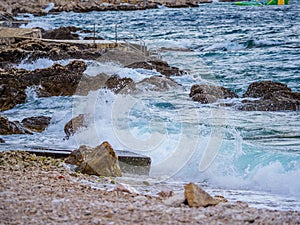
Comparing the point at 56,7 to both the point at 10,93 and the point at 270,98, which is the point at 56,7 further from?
the point at 270,98

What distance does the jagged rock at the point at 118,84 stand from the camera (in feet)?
36.8

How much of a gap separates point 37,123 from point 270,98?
4.74 m

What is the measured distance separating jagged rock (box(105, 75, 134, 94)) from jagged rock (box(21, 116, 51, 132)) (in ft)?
7.44

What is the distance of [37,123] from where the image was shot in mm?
8852

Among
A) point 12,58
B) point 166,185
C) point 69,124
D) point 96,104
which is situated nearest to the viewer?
point 166,185

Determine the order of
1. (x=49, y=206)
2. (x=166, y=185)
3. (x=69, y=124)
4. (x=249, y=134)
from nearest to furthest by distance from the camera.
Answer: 1. (x=49, y=206)
2. (x=166, y=185)
3. (x=69, y=124)
4. (x=249, y=134)

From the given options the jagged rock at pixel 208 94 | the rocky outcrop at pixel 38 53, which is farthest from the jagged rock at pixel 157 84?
the rocky outcrop at pixel 38 53

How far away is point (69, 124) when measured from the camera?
8023mm

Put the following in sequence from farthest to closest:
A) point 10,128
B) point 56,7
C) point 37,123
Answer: point 56,7 → point 37,123 → point 10,128

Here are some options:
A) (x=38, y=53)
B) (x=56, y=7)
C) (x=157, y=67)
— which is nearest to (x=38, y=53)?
(x=38, y=53)

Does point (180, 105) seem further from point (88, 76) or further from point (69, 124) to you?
point (69, 124)

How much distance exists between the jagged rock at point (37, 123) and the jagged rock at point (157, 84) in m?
3.75

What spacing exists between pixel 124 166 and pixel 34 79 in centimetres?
594

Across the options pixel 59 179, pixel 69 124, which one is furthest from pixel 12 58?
pixel 59 179
